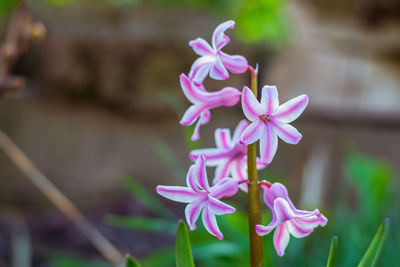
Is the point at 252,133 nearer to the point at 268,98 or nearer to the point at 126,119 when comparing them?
the point at 268,98

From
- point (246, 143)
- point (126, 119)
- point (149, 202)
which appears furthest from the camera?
point (126, 119)

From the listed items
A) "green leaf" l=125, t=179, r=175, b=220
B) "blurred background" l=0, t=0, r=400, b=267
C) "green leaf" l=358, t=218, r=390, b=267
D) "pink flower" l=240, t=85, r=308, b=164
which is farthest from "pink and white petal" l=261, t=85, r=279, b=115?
"blurred background" l=0, t=0, r=400, b=267

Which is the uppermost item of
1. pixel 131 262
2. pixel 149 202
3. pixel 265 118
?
pixel 265 118

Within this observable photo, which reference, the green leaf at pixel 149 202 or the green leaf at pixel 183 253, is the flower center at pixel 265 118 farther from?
the green leaf at pixel 149 202

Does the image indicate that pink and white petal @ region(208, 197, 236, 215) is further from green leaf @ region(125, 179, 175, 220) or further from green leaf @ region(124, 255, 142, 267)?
green leaf @ region(125, 179, 175, 220)

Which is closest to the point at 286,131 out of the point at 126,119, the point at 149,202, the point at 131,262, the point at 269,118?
the point at 269,118

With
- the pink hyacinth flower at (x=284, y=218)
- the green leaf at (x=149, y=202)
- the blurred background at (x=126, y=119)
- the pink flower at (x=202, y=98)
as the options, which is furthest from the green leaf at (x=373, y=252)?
the blurred background at (x=126, y=119)

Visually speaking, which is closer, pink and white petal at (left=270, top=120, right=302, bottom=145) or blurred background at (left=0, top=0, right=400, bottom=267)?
pink and white petal at (left=270, top=120, right=302, bottom=145)
